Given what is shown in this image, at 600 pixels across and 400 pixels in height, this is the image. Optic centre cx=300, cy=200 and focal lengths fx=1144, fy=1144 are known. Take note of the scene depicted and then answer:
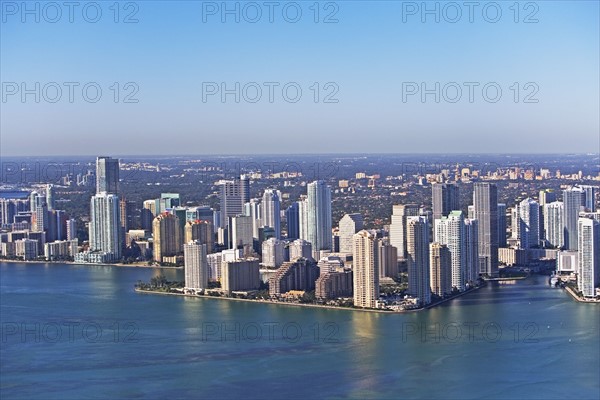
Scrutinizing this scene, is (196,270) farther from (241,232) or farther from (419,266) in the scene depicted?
(241,232)

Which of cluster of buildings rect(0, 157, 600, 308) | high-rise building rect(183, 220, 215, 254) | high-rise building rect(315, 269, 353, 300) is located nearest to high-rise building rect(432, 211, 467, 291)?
cluster of buildings rect(0, 157, 600, 308)

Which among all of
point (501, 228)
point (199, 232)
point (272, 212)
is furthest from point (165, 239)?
point (501, 228)

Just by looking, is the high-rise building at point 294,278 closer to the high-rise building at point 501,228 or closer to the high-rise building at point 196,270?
the high-rise building at point 196,270

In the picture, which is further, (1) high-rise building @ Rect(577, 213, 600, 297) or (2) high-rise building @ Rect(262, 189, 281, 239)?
(2) high-rise building @ Rect(262, 189, 281, 239)

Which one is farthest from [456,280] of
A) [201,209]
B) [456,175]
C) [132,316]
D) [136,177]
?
[136,177]

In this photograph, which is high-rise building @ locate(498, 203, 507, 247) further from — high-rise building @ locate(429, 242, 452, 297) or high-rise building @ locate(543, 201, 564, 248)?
high-rise building @ locate(429, 242, 452, 297)

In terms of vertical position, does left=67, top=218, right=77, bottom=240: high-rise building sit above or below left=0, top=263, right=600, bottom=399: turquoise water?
above
